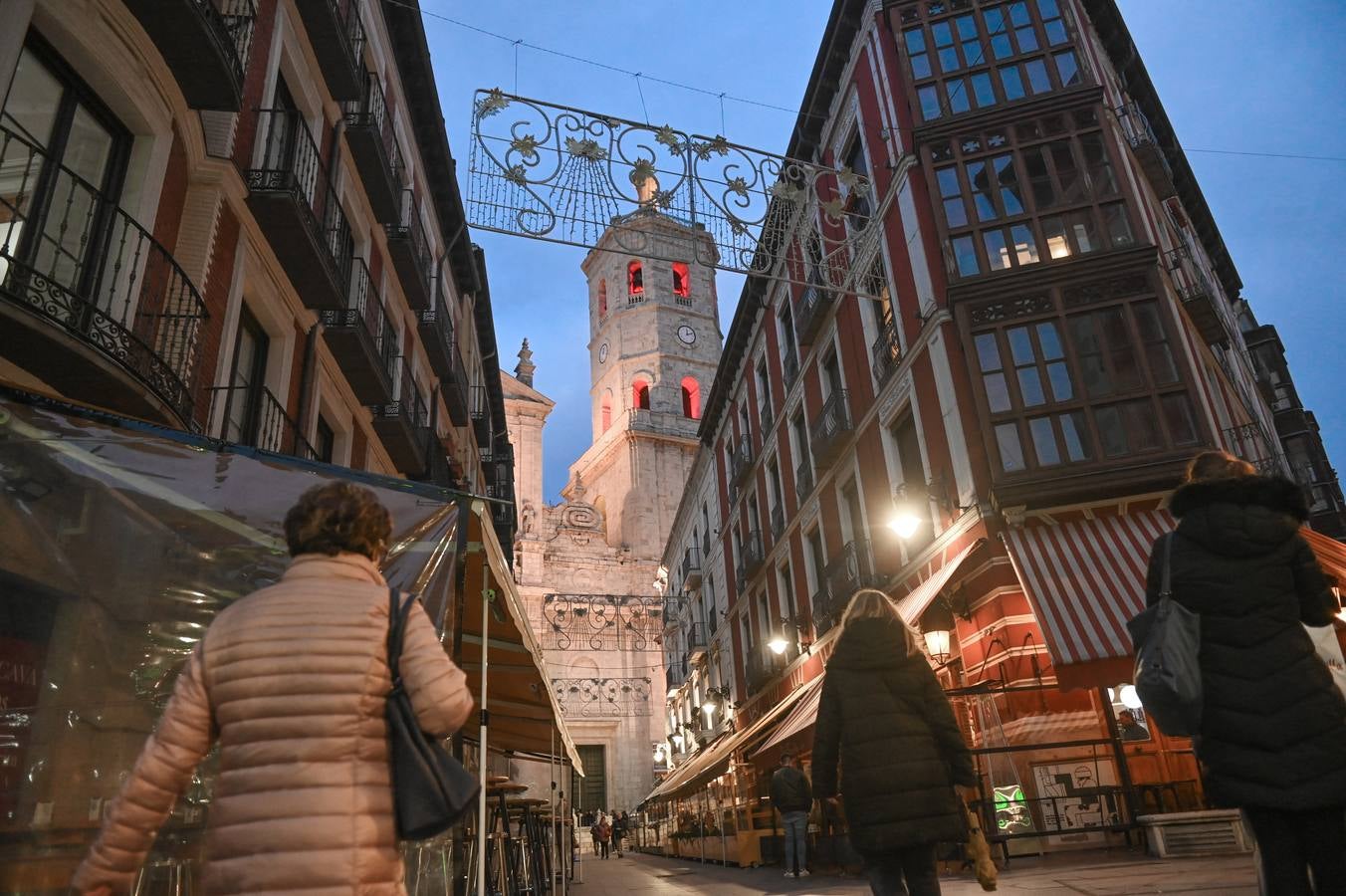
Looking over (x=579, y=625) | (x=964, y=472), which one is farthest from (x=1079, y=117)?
(x=579, y=625)

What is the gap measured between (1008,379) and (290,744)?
10890 millimetres

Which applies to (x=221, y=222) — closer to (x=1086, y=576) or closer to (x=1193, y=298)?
(x=1086, y=576)

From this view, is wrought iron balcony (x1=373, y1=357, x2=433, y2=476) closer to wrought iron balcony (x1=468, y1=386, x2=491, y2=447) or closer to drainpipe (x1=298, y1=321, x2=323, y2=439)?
drainpipe (x1=298, y1=321, x2=323, y2=439)

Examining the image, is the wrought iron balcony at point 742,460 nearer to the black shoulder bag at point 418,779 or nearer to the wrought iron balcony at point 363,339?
the wrought iron balcony at point 363,339

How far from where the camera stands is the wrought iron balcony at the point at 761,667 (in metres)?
20.5

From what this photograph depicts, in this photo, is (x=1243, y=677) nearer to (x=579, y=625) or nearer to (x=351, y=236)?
(x=351, y=236)

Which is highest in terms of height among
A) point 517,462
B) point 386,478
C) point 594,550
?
point 517,462

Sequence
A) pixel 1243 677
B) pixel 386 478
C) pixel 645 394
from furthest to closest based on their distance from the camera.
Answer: pixel 645 394 → pixel 386 478 → pixel 1243 677

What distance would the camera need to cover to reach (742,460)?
23688 millimetres

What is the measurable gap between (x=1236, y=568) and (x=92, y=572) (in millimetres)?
4428

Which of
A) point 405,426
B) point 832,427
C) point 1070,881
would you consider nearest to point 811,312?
point 832,427

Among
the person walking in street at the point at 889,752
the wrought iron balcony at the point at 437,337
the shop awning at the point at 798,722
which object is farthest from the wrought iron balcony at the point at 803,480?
the person walking in street at the point at 889,752

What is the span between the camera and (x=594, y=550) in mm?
41969

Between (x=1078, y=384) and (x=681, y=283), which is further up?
(x=681, y=283)
